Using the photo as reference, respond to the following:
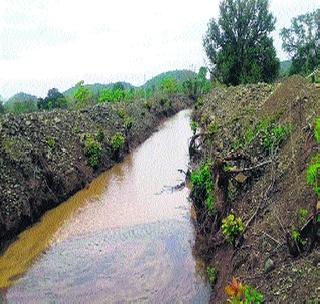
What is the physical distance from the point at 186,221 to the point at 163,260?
8.12ft

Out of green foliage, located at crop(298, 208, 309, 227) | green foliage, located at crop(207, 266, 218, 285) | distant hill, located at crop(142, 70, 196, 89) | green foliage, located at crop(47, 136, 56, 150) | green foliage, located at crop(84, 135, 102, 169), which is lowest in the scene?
green foliage, located at crop(207, 266, 218, 285)

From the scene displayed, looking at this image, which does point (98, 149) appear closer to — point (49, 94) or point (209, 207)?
point (209, 207)

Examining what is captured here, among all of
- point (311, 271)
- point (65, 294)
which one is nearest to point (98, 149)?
point (65, 294)

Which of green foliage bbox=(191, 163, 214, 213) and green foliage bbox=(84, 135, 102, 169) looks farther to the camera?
green foliage bbox=(84, 135, 102, 169)

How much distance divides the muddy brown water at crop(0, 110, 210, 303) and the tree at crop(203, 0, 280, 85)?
20.9m

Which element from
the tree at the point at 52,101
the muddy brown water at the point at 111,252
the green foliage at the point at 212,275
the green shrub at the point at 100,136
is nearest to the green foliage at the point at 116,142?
the green shrub at the point at 100,136

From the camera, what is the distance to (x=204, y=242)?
1053 centimetres

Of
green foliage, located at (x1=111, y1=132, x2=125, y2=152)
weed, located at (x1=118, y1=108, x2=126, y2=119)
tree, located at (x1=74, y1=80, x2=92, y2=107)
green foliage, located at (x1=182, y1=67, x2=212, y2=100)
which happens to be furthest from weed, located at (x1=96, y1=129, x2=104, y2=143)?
green foliage, located at (x1=182, y1=67, x2=212, y2=100)

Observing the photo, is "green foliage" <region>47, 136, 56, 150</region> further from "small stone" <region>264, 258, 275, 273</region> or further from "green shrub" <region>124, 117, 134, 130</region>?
"small stone" <region>264, 258, 275, 273</region>

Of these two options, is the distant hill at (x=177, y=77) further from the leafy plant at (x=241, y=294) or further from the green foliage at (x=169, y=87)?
the leafy plant at (x=241, y=294)

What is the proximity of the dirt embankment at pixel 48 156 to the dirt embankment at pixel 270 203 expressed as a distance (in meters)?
5.46

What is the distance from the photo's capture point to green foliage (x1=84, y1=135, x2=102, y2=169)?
19750 mm

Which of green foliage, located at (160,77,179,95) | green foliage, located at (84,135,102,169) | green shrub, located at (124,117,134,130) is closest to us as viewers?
green foliage, located at (84,135,102,169)

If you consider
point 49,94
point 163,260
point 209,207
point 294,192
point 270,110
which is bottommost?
point 163,260
